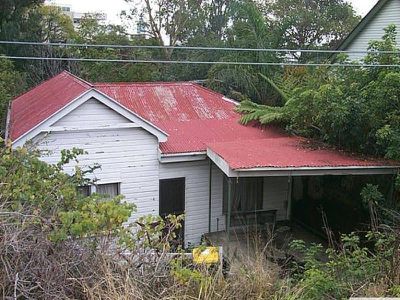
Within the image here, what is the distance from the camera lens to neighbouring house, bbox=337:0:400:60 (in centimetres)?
1839

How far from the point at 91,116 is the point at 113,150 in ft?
3.07

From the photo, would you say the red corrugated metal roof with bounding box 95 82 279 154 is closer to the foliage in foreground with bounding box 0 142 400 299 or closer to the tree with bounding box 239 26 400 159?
the tree with bounding box 239 26 400 159

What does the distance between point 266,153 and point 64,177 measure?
5226 mm

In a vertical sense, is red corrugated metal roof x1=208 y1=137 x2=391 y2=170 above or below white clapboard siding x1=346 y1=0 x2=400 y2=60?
Result: below

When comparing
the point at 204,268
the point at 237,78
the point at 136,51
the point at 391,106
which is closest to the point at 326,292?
the point at 204,268

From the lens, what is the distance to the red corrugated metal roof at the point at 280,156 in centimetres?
990

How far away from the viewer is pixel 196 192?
12.2 m

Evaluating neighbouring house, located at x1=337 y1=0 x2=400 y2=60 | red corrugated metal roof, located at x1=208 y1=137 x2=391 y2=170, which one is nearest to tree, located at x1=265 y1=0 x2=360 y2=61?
neighbouring house, located at x1=337 y1=0 x2=400 y2=60

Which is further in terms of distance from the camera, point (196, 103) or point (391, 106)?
point (196, 103)

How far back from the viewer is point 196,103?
1419 centimetres

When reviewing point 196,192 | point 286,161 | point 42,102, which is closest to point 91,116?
point 42,102

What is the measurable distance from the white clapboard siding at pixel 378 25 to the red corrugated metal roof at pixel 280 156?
28.5ft

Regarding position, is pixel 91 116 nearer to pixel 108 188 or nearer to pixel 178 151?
pixel 108 188

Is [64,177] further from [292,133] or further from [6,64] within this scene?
[6,64]
